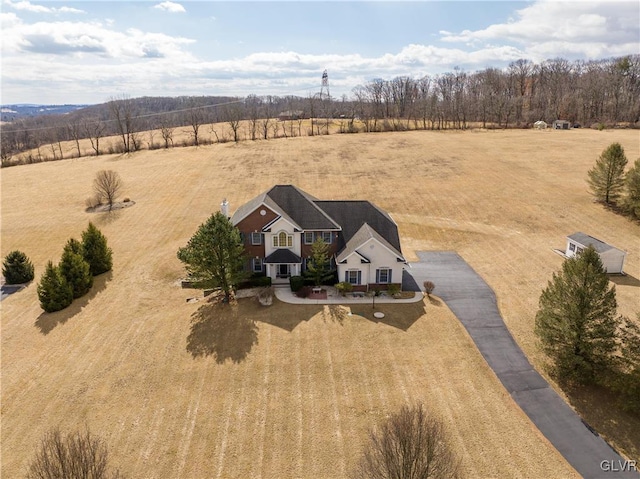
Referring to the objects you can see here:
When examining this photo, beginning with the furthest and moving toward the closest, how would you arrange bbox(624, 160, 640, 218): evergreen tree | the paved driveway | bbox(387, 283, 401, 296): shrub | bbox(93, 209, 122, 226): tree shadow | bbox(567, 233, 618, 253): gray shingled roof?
bbox(93, 209, 122, 226): tree shadow
bbox(624, 160, 640, 218): evergreen tree
bbox(567, 233, 618, 253): gray shingled roof
bbox(387, 283, 401, 296): shrub
the paved driveway

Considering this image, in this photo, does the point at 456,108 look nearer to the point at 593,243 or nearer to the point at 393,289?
the point at 593,243

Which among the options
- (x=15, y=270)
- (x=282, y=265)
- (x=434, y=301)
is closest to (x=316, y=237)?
(x=282, y=265)

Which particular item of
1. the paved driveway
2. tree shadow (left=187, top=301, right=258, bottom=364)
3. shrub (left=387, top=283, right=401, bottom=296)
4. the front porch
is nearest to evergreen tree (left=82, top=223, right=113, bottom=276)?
tree shadow (left=187, top=301, right=258, bottom=364)

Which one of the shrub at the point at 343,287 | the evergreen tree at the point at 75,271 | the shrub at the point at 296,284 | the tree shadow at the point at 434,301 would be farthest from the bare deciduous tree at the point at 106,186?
the tree shadow at the point at 434,301

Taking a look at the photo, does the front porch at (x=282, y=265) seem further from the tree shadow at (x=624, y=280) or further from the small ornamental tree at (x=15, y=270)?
the tree shadow at (x=624, y=280)

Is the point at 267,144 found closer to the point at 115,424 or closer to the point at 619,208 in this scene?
the point at 619,208

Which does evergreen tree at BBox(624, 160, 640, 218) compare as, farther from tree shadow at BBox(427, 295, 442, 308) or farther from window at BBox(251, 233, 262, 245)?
window at BBox(251, 233, 262, 245)
